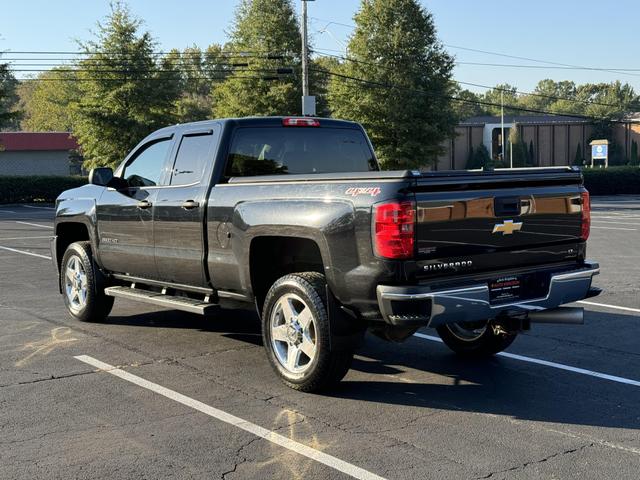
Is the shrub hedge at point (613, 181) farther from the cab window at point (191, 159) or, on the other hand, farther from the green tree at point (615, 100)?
the green tree at point (615, 100)

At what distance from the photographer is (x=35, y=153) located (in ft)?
194

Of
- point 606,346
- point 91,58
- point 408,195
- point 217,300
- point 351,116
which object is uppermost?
point 91,58

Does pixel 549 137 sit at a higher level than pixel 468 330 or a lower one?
higher

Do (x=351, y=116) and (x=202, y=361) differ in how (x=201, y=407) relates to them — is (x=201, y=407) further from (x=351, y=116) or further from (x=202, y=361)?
(x=351, y=116)

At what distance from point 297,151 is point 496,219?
2.34m

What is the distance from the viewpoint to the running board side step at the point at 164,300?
22.4 ft

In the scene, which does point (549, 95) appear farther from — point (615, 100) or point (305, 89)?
point (305, 89)

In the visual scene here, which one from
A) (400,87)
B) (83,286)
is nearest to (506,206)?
(83,286)

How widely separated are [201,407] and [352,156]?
10.1 feet

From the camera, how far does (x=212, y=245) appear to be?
22.0ft

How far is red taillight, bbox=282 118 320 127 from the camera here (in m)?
7.27

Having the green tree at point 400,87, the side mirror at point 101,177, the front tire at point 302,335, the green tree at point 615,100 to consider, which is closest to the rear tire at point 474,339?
the front tire at point 302,335

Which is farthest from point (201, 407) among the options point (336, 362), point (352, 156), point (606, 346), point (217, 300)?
Answer: point (606, 346)

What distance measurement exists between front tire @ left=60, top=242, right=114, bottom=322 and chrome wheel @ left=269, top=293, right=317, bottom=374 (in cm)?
306
